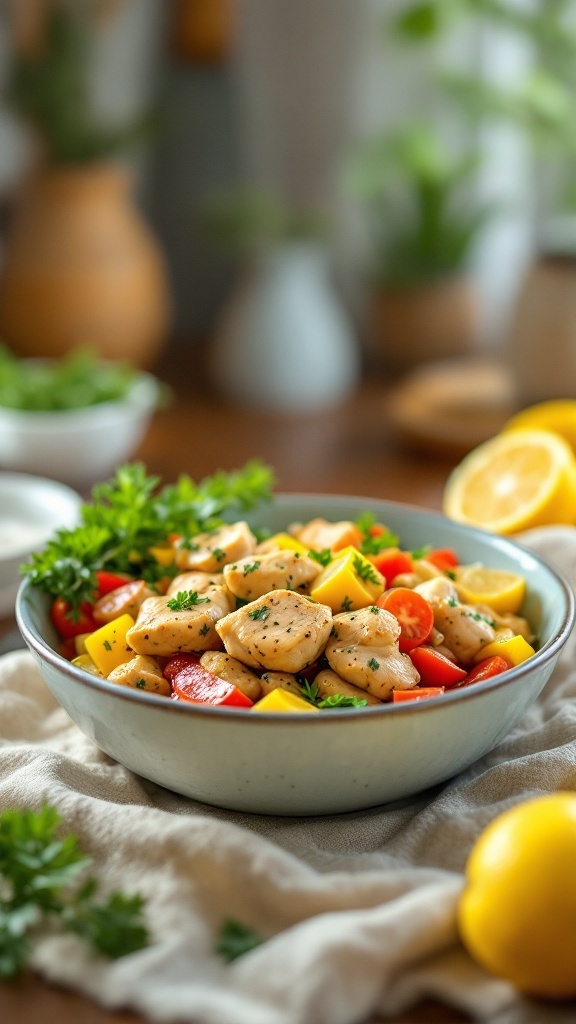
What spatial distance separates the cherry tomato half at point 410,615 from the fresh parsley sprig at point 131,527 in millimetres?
292

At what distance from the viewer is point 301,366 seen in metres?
2.78

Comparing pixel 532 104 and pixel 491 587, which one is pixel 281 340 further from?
pixel 491 587

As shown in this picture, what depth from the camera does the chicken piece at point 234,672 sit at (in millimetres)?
1067

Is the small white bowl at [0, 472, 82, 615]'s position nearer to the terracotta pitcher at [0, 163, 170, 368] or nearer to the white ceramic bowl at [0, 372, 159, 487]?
the white ceramic bowl at [0, 372, 159, 487]

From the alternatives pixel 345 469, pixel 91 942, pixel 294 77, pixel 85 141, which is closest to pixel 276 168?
pixel 294 77

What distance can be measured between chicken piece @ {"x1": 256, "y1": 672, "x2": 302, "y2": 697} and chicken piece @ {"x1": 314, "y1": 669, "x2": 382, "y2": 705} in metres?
0.02

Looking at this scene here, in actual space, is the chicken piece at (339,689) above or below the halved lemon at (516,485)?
above

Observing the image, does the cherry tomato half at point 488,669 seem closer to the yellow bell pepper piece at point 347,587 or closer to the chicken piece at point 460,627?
the chicken piece at point 460,627

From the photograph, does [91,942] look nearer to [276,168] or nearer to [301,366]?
[301,366]

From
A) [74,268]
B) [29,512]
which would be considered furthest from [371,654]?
[74,268]

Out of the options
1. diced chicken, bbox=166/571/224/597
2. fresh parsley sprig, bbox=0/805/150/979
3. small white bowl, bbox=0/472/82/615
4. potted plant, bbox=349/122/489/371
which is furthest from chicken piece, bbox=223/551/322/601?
potted plant, bbox=349/122/489/371

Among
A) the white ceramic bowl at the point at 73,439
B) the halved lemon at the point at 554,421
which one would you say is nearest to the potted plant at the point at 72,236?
the white ceramic bowl at the point at 73,439

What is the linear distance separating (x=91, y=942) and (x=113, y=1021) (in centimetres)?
7

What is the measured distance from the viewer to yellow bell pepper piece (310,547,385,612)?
3.84 ft
